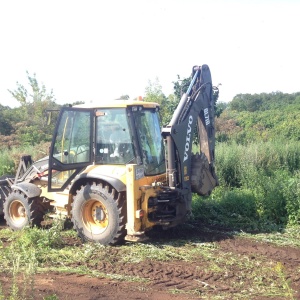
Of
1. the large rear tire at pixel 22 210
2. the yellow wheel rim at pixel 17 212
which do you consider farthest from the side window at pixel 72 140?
the yellow wheel rim at pixel 17 212

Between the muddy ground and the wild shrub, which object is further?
the wild shrub

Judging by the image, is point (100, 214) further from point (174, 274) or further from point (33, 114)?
point (33, 114)

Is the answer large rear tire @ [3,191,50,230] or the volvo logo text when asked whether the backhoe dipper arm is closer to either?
the volvo logo text

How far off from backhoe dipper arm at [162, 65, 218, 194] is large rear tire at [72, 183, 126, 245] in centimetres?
95

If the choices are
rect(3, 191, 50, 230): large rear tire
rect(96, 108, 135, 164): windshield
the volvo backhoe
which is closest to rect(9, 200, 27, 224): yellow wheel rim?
rect(3, 191, 50, 230): large rear tire

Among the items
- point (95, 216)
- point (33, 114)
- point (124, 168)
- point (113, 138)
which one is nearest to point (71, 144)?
point (113, 138)

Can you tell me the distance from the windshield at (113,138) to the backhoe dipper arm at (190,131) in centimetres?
62

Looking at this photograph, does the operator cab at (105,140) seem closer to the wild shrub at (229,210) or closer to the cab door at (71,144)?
the cab door at (71,144)

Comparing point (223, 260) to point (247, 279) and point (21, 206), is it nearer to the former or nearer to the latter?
point (247, 279)

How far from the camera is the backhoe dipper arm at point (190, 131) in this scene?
712cm

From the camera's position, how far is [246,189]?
1007 cm

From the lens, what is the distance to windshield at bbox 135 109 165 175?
7137 millimetres

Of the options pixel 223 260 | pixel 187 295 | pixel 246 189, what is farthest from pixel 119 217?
pixel 246 189

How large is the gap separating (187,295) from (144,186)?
87.3 inches
